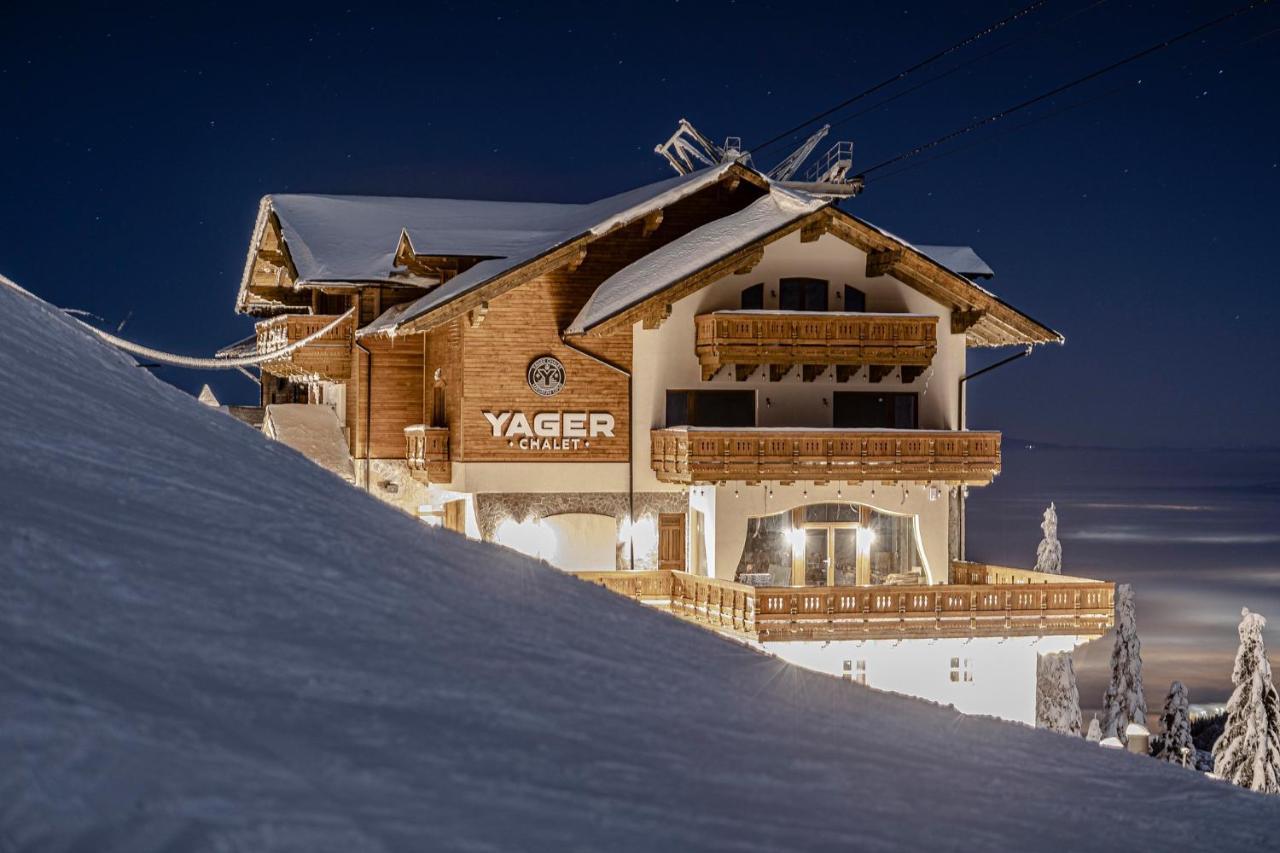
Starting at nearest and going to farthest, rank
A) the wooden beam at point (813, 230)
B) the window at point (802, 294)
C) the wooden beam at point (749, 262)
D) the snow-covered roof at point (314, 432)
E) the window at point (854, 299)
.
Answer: the wooden beam at point (749, 262) < the wooden beam at point (813, 230) < the window at point (802, 294) < the window at point (854, 299) < the snow-covered roof at point (314, 432)

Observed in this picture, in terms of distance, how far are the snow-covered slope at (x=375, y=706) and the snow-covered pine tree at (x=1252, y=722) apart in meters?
40.2

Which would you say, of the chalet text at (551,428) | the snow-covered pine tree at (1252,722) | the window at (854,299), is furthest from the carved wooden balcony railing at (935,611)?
the snow-covered pine tree at (1252,722)

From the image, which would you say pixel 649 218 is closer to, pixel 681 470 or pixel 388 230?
pixel 681 470

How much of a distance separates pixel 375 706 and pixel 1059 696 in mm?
58686

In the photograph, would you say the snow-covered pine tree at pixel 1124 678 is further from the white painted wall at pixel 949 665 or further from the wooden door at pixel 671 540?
the wooden door at pixel 671 540

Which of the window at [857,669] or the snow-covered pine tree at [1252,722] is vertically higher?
the window at [857,669]

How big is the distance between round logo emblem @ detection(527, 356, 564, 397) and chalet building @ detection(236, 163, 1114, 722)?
0.05m

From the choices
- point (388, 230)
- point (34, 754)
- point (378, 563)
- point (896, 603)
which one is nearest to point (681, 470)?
point (896, 603)

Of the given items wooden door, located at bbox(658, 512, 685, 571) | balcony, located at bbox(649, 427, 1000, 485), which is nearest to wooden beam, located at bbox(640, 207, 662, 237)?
balcony, located at bbox(649, 427, 1000, 485)

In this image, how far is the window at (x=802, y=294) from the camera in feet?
104

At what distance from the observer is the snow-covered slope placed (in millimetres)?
3193

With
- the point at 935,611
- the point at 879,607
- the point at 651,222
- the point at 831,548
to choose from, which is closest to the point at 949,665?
the point at 935,611

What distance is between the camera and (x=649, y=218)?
33125mm

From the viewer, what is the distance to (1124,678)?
57.3 metres
